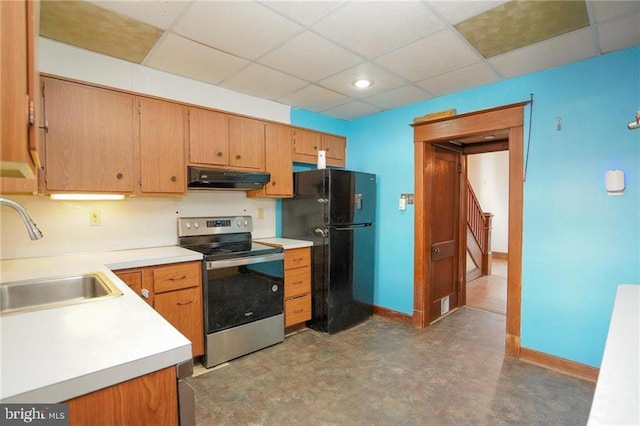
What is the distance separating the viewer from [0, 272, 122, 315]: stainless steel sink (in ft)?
4.80

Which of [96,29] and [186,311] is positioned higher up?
[96,29]

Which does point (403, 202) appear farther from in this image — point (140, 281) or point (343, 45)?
point (140, 281)

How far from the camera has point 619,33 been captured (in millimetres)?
1927

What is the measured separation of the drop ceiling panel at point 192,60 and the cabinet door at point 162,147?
29 cm

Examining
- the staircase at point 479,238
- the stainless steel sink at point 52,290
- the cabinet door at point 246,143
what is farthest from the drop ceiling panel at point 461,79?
the staircase at point 479,238

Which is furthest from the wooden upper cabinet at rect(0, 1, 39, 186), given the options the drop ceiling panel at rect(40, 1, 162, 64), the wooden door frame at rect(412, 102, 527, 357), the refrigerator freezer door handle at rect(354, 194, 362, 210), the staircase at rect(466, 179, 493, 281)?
the staircase at rect(466, 179, 493, 281)

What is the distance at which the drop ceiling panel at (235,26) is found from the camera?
1720 millimetres

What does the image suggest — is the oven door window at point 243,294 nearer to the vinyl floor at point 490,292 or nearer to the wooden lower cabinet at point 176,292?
the wooden lower cabinet at point 176,292

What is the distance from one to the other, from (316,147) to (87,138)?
86.6 inches

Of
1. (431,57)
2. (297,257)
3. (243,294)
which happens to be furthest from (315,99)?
(243,294)

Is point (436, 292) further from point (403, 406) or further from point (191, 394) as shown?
point (191, 394)

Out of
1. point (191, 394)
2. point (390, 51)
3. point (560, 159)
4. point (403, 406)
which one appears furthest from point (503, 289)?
point (191, 394)

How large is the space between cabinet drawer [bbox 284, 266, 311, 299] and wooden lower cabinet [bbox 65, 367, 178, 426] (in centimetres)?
210

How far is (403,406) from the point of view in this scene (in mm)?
1999
